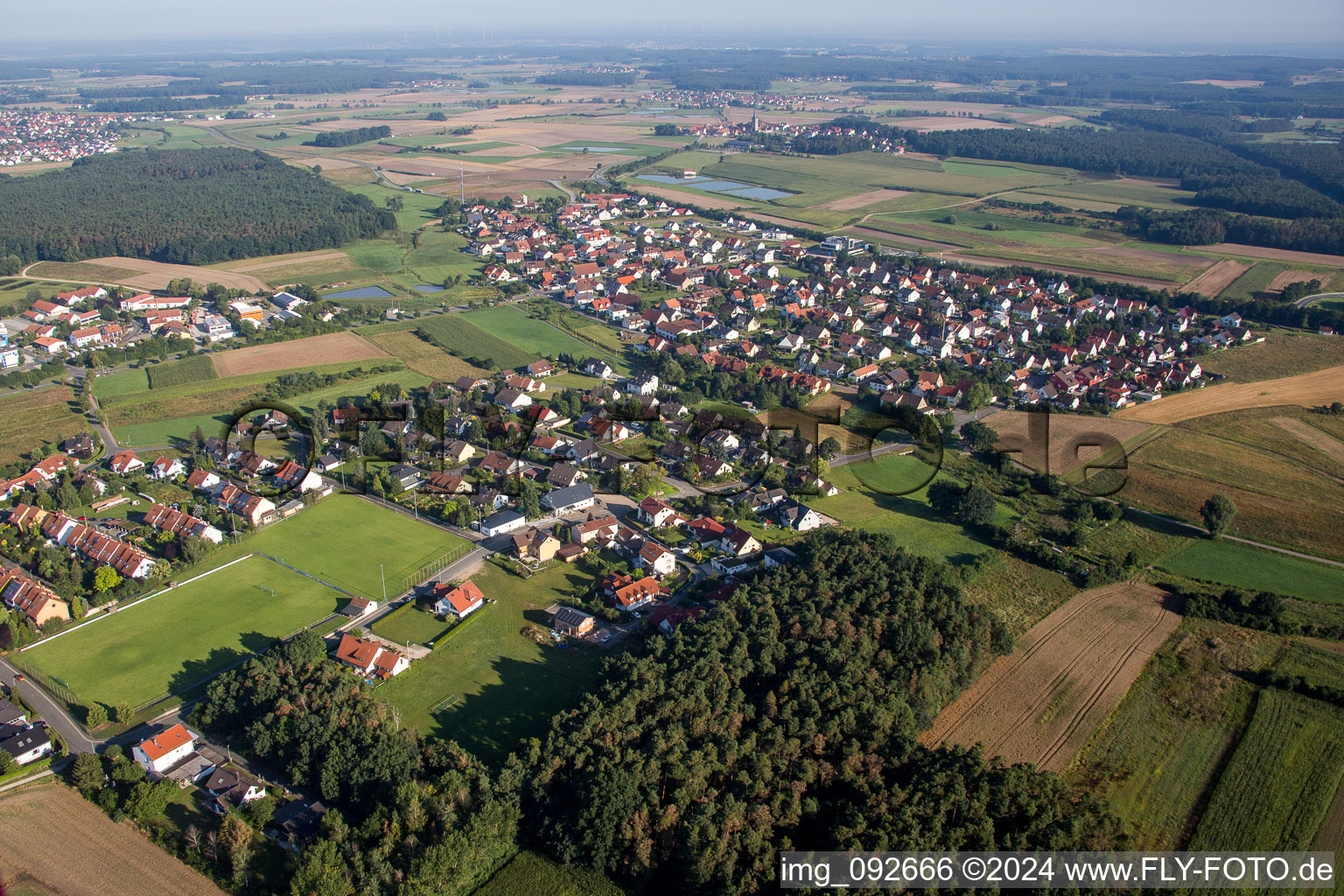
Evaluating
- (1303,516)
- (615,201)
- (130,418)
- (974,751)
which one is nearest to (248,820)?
(974,751)

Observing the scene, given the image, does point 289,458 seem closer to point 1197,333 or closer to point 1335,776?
point 1335,776

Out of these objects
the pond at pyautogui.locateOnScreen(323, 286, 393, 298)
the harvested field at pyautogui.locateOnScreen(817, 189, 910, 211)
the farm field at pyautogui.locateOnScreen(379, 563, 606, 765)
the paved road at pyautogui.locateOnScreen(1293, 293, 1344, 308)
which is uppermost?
the harvested field at pyautogui.locateOnScreen(817, 189, 910, 211)

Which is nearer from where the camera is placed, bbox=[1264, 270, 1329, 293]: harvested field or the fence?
the fence

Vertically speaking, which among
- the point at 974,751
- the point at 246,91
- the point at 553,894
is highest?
the point at 246,91

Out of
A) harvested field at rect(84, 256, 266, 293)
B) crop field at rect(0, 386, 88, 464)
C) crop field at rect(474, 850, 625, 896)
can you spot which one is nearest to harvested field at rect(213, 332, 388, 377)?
crop field at rect(0, 386, 88, 464)

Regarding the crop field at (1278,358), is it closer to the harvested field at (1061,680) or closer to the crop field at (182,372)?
the harvested field at (1061,680)

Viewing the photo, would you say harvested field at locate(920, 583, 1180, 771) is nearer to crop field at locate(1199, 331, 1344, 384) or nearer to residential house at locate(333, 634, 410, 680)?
residential house at locate(333, 634, 410, 680)

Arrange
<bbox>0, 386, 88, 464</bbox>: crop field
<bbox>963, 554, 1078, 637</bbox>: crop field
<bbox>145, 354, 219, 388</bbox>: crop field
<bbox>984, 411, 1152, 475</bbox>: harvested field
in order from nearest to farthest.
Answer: <bbox>963, 554, 1078, 637</bbox>: crop field
<bbox>984, 411, 1152, 475</bbox>: harvested field
<bbox>0, 386, 88, 464</bbox>: crop field
<bbox>145, 354, 219, 388</bbox>: crop field
